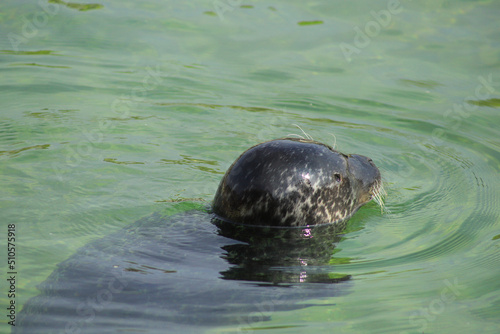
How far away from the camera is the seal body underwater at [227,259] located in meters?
4.09

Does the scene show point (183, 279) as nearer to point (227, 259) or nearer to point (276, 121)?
point (227, 259)

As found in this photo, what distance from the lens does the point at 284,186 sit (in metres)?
4.97

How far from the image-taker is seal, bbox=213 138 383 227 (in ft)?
16.3

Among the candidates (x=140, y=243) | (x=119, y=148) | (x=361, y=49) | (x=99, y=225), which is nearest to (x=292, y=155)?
(x=140, y=243)

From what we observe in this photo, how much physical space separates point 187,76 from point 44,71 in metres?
1.97

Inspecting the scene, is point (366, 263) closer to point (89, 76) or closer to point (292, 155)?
point (292, 155)

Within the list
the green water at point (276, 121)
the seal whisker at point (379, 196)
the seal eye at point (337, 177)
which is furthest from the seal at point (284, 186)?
the seal whisker at point (379, 196)

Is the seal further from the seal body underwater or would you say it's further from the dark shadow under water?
the dark shadow under water

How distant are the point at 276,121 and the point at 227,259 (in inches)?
140

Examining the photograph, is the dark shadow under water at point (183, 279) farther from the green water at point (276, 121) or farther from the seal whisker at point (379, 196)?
the seal whisker at point (379, 196)

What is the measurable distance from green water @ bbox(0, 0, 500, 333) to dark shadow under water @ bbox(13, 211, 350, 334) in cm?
18

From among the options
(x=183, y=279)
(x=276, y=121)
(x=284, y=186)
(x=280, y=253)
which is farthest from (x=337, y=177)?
(x=276, y=121)

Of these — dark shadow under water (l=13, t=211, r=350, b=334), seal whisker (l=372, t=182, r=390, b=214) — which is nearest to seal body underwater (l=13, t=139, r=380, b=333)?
dark shadow under water (l=13, t=211, r=350, b=334)

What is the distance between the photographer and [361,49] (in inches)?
410
